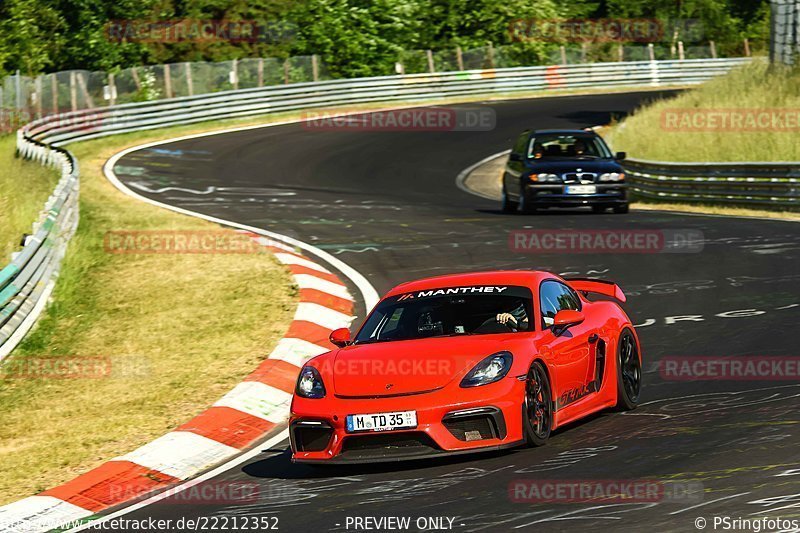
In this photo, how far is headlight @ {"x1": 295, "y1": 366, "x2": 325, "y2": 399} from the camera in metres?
8.26

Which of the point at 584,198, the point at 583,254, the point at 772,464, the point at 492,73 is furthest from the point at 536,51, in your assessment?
the point at 772,464

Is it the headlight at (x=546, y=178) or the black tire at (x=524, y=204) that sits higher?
the headlight at (x=546, y=178)

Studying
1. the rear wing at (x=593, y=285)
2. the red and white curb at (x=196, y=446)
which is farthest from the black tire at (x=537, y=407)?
the red and white curb at (x=196, y=446)

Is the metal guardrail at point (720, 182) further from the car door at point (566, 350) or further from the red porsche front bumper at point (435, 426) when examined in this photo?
the red porsche front bumper at point (435, 426)

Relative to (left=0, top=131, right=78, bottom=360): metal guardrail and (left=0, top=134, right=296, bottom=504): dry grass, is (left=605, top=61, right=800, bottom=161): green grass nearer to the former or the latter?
(left=0, top=134, right=296, bottom=504): dry grass

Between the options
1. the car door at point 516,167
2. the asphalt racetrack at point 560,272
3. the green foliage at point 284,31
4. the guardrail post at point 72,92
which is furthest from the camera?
the green foliage at point 284,31

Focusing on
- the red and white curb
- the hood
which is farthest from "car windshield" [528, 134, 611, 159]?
the hood

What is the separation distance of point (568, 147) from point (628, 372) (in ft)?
45.5

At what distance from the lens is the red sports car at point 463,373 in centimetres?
779

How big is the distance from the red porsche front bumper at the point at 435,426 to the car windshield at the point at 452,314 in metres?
0.98

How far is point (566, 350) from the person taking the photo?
883 centimetres

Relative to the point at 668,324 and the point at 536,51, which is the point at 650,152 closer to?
the point at 668,324

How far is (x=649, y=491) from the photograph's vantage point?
664 centimetres

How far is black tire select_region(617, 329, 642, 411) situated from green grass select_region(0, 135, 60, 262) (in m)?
10.3
